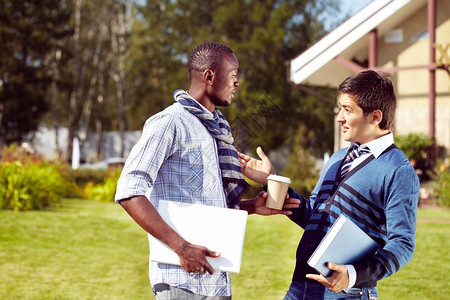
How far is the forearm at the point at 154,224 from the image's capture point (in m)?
2.20

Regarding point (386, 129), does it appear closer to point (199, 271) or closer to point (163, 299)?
point (199, 271)

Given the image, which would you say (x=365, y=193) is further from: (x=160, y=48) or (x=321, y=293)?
(x=160, y=48)

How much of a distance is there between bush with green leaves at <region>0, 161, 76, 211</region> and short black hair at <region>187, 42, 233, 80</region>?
420 inches

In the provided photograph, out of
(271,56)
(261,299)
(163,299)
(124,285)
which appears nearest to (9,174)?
(124,285)

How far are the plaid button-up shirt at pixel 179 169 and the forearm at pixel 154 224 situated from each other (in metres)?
0.08

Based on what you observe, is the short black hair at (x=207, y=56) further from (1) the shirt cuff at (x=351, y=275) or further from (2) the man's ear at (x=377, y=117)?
(1) the shirt cuff at (x=351, y=275)

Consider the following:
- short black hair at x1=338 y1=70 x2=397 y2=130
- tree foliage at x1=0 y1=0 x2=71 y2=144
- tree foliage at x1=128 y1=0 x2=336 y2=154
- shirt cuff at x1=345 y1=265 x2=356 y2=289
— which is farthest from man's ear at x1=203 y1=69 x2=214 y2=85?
tree foliage at x1=0 y1=0 x2=71 y2=144

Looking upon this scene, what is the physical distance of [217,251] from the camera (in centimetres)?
225

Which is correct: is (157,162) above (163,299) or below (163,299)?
above

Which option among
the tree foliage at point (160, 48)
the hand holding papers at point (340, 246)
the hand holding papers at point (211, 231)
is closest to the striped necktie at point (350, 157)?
the hand holding papers at point (340, 246)

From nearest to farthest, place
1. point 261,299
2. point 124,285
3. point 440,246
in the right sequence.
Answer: point 261,299 < point 124,285 < point 440,246

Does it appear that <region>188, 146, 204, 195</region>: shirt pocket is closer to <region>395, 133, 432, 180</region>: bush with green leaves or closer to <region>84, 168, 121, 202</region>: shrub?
<region>395, 133, 432, 180</region>: bush with green leaves

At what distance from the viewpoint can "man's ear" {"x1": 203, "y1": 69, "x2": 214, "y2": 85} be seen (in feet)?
8.33

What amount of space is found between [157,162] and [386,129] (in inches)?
39.1
